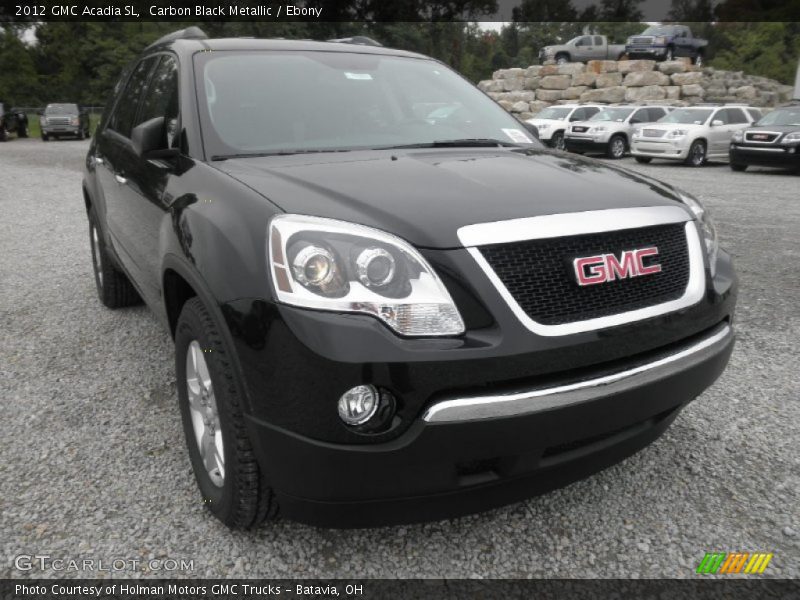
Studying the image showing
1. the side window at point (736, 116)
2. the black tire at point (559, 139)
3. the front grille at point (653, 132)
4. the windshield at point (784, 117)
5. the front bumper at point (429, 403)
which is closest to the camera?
the front bumper at point (429, 403)

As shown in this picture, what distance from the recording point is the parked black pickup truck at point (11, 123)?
26.5 m

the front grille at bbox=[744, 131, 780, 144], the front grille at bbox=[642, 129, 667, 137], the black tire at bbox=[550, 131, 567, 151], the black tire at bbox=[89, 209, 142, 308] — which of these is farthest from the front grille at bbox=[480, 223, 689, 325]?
the black tire at bbox=[550, 131, 567, 151]

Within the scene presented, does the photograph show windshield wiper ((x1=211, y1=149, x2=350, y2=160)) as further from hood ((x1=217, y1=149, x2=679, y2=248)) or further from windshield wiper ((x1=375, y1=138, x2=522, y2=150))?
windshield wiper ((x1=375, y1=138, x2=522, y2=150))

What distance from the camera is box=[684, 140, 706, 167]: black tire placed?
56.5ft


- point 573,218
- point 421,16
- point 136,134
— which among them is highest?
point 421,16

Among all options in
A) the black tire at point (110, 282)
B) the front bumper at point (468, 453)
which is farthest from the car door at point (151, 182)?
the front bumper at point (468, 453)

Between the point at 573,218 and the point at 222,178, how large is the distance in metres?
1.17

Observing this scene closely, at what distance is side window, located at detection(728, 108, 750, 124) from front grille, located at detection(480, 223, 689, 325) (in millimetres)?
18375

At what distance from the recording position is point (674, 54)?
102 ft

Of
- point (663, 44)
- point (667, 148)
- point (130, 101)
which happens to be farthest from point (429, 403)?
point (663, 44)

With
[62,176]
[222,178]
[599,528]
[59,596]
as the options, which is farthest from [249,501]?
[62,176]

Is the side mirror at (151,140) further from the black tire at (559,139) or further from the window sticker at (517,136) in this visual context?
the black tire at (559,139)

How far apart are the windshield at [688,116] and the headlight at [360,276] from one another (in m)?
18.2

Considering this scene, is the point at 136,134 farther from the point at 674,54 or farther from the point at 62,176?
the point at 674,54
